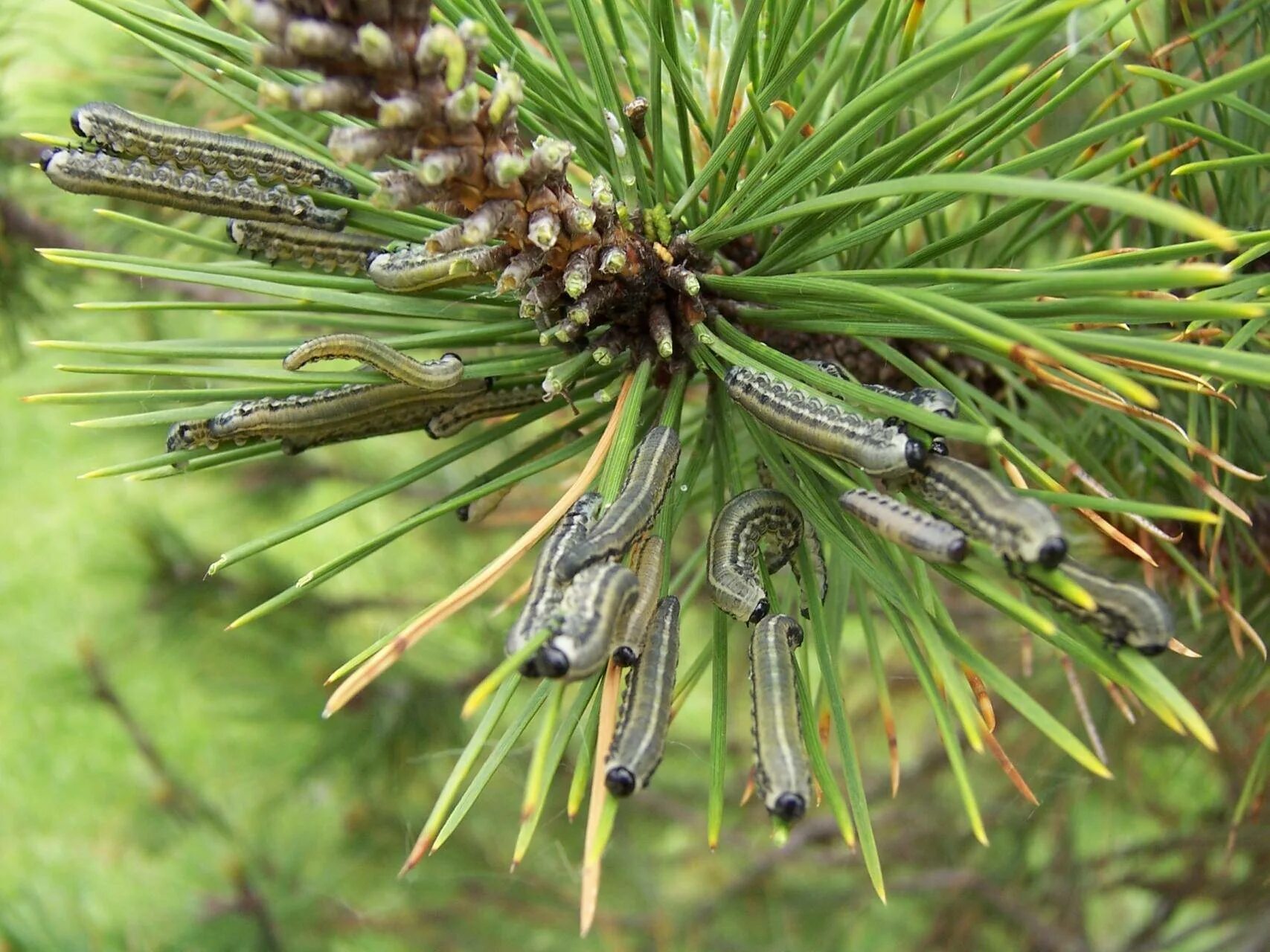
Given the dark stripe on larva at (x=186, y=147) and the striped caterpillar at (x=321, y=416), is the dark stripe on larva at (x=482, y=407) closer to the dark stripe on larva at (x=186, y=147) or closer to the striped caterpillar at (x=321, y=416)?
the striped caterpillar at (x=321, y=416)

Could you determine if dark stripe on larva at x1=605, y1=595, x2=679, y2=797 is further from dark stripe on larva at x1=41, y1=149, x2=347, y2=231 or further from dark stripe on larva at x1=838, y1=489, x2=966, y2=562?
dark stripe on larva at x1=41, y1=149, x2=347, y2=231

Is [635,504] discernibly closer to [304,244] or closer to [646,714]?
[646,714]

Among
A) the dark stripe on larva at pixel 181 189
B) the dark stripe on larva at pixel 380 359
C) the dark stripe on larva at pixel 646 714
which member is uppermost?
the dark stripe on larva at pixel 181 189

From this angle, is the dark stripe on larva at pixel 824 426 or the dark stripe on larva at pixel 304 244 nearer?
the dark stripe on larva at pixel 824 426

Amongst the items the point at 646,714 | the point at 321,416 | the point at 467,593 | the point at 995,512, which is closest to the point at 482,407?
the point at 321,416

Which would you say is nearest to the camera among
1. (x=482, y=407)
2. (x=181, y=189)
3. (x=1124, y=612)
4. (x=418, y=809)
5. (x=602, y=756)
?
(x=1124, y=612)

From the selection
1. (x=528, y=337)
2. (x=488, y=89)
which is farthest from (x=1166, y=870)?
(x=488, y=89)

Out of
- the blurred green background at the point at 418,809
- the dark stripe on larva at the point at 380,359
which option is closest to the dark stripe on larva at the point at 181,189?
the dark stripe on larva at the point at 380,359

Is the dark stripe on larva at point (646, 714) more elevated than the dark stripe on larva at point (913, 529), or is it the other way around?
the dark stripe on larva at point (913, 529)
